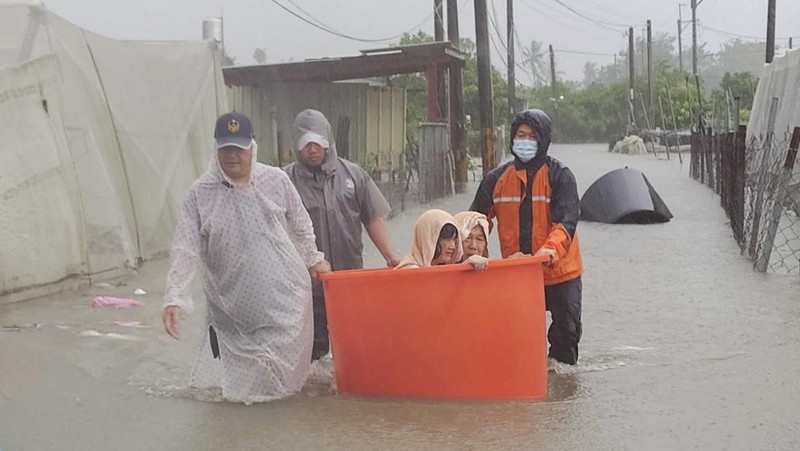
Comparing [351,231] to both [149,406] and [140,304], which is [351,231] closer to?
[149,406]

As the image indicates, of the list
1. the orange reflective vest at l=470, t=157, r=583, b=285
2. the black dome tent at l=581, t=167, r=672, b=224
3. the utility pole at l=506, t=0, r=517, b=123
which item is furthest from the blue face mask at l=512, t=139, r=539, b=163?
the utility pole at l=506, t=0, r=517, b=123

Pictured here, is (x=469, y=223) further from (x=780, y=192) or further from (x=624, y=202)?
(x=624, y=202)

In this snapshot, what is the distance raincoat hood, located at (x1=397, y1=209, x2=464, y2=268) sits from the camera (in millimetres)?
5383

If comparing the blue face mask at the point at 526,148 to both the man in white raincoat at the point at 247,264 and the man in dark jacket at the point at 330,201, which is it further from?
the man in white raincoat at the point at 247,264

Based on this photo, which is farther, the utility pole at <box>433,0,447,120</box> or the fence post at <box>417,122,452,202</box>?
the utility pole at <box>433,0,447,120</box>

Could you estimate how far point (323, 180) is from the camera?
20.1 feet

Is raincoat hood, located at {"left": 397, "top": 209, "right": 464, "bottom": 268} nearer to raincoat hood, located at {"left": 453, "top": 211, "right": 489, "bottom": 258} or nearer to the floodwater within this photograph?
raincoat hood, located at {"left": 453, "top": 211, "right": 489, "bottom": 258}

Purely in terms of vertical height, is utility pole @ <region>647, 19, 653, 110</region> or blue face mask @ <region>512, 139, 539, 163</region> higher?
utility pole @ <region>647, 19, 653, 110</region>

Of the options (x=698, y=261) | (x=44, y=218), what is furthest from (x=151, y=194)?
(x=698, y=261)

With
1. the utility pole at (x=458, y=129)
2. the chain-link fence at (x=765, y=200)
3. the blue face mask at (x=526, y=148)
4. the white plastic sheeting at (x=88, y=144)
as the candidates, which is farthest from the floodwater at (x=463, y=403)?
the utility pole at (x=458, y=129)

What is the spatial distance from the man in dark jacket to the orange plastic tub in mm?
794

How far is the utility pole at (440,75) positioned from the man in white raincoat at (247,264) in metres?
17.6

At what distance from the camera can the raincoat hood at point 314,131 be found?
234 inches

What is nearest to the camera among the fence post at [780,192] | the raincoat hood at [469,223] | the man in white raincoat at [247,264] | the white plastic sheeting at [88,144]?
the man in white raincoat at [247,264]
